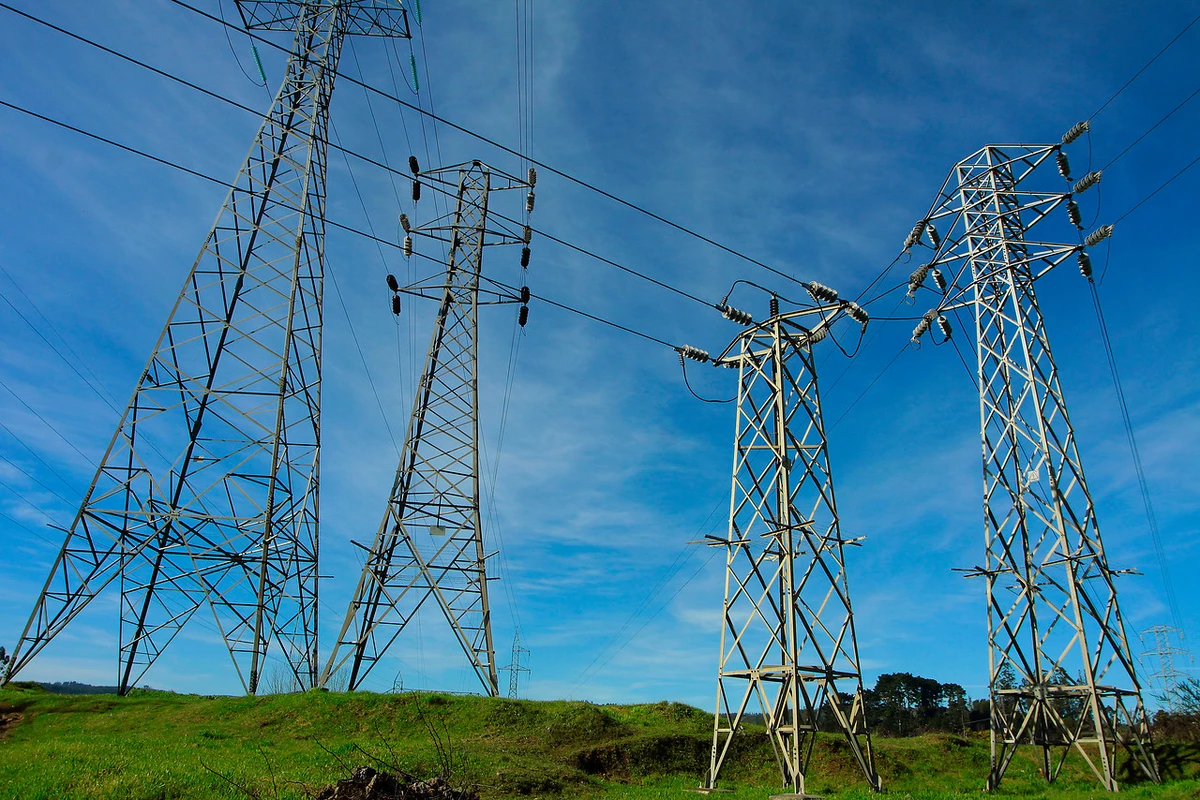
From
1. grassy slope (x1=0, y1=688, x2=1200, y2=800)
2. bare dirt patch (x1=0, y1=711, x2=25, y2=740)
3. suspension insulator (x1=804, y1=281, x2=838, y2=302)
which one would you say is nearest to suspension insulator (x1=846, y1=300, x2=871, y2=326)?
suspension insulator (x1=804, y1=281, x2=838, y2=302)

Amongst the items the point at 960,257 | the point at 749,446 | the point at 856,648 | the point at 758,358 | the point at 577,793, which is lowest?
the point at 577,793

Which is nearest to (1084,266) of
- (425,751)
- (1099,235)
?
(1099,235)

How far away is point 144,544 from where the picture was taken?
2222 centimetres

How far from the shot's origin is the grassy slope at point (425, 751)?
13172 mm

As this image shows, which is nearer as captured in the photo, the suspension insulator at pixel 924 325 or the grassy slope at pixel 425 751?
the grassy slope at pixel 425 751

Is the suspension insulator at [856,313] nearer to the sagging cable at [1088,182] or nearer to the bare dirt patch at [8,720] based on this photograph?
the sagging cable at [1088,182]

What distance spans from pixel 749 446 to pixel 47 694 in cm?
2287

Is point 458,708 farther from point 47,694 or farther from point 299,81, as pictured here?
point 299,81

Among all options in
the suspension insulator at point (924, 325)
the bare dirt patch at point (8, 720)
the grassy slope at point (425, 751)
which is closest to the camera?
the grassy slope at point (425, 751)

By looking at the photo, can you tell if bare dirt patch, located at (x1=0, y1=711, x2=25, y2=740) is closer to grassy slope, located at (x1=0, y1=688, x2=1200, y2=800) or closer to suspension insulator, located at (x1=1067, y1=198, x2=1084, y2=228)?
grassy slope, located at (x1=0, y1=688, x2=1200, y2=800)

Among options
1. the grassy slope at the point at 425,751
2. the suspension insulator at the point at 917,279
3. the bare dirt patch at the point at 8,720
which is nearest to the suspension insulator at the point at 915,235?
the suspension insulator at the point at 917,279

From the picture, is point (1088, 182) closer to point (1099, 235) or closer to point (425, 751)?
point (1099, 235)

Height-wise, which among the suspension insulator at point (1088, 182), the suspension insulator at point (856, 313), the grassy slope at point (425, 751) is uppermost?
the suspension insulator at point (1088, 182)

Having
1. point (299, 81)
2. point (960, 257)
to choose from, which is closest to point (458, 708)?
point (960, 257)
